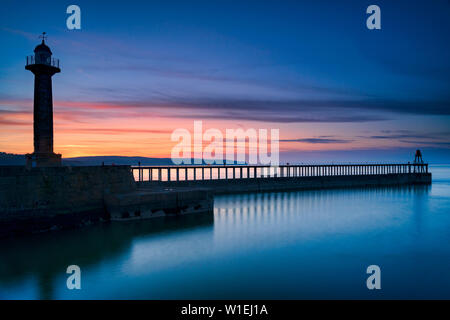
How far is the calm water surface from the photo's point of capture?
838 centimetres

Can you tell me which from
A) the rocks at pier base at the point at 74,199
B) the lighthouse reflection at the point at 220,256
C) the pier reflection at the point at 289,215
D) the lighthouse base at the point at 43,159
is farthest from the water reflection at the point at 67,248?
the lighthouse base at the point at 43,159

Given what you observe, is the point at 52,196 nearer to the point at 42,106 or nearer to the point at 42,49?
the point at 42,106

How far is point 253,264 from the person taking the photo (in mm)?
10562

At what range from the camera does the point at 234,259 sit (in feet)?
36.7

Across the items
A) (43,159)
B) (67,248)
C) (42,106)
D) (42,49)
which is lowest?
(67,248)

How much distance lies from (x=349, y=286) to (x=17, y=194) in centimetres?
1271

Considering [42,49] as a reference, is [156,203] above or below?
below

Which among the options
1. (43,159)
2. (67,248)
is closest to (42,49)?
(43,159)

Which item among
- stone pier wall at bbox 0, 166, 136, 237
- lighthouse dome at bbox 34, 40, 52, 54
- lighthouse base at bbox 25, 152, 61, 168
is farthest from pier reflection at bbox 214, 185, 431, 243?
lighthouse dome at bbox 34, 40, 52, 54

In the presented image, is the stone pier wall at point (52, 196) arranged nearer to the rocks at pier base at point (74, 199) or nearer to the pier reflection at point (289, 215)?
the rocks at pier base at point (74, 199)

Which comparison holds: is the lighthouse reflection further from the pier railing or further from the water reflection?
the pier railing

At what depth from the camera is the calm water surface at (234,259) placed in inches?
330
